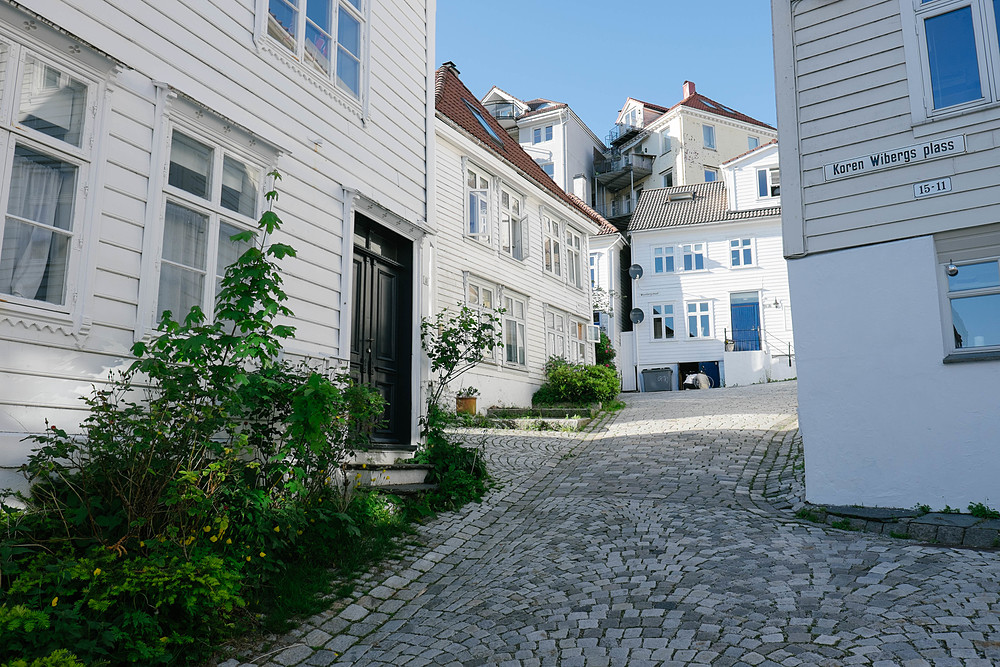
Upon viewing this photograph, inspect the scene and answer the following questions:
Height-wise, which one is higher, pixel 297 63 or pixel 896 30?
pixel 896 30

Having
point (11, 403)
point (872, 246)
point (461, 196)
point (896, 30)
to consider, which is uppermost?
point (461, 196)

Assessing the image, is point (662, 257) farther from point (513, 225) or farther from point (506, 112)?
point (506, 112)

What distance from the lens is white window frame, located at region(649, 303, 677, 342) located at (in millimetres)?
34375

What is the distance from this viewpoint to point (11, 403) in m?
4.68

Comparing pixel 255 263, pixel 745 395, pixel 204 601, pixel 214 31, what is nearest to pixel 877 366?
pixel 255 263

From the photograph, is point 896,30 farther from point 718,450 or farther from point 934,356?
point 718,450

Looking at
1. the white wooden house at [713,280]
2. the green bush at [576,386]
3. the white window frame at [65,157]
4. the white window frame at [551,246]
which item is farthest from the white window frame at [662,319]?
the white window frame at [65,157]

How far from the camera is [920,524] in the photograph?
278 inches

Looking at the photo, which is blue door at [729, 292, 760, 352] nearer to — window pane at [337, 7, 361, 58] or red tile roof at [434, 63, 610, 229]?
red tile roof at [434, 63, 610, 229]

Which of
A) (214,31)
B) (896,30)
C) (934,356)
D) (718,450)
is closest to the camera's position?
(214,31)

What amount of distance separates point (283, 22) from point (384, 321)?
3676 mm

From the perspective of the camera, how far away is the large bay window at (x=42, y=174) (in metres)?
4.71

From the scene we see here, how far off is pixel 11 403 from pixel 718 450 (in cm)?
987

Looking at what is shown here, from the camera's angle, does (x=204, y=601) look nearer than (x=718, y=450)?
Yes
